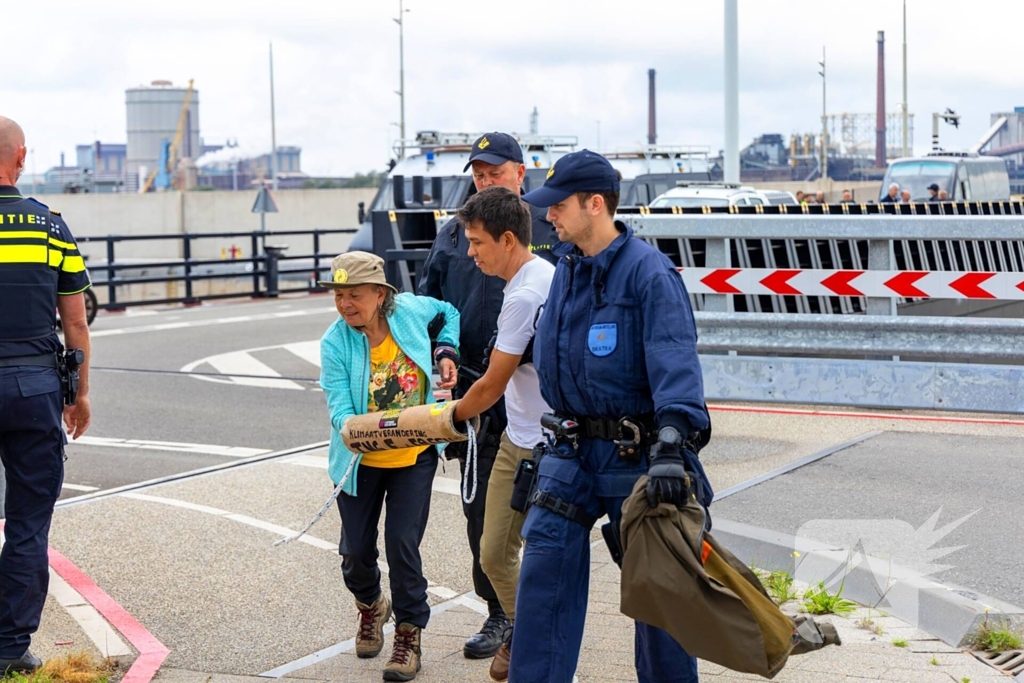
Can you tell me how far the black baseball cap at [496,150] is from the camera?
17.2 feet

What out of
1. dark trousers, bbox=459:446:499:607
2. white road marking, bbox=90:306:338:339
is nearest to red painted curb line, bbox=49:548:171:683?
dark trousers, bbox=459:446:499:607

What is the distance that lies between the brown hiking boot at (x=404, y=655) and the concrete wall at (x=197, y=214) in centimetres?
5585

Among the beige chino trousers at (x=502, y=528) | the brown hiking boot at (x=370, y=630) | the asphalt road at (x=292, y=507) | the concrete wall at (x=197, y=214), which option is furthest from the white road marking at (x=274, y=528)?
the concrete wall at (x=197, y=214)

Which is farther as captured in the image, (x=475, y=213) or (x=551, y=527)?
(x=475, y=213)

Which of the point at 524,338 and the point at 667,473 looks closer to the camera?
the point at 667,473

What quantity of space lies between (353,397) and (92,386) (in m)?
8.73

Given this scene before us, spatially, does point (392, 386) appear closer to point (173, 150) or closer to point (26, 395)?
point (26, 395)

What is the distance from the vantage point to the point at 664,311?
3.73m

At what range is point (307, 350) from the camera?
1590 cm

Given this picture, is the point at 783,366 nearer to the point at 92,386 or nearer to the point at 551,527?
the point at 551,527

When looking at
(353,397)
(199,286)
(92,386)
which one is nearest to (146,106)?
(199,286)

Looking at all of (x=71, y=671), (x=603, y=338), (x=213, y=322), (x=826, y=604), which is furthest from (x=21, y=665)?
(x=213, y=322)

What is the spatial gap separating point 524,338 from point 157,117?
423 ft

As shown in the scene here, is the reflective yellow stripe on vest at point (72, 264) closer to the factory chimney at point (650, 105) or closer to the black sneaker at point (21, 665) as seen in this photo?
the black sneaker at point (21, 665)
